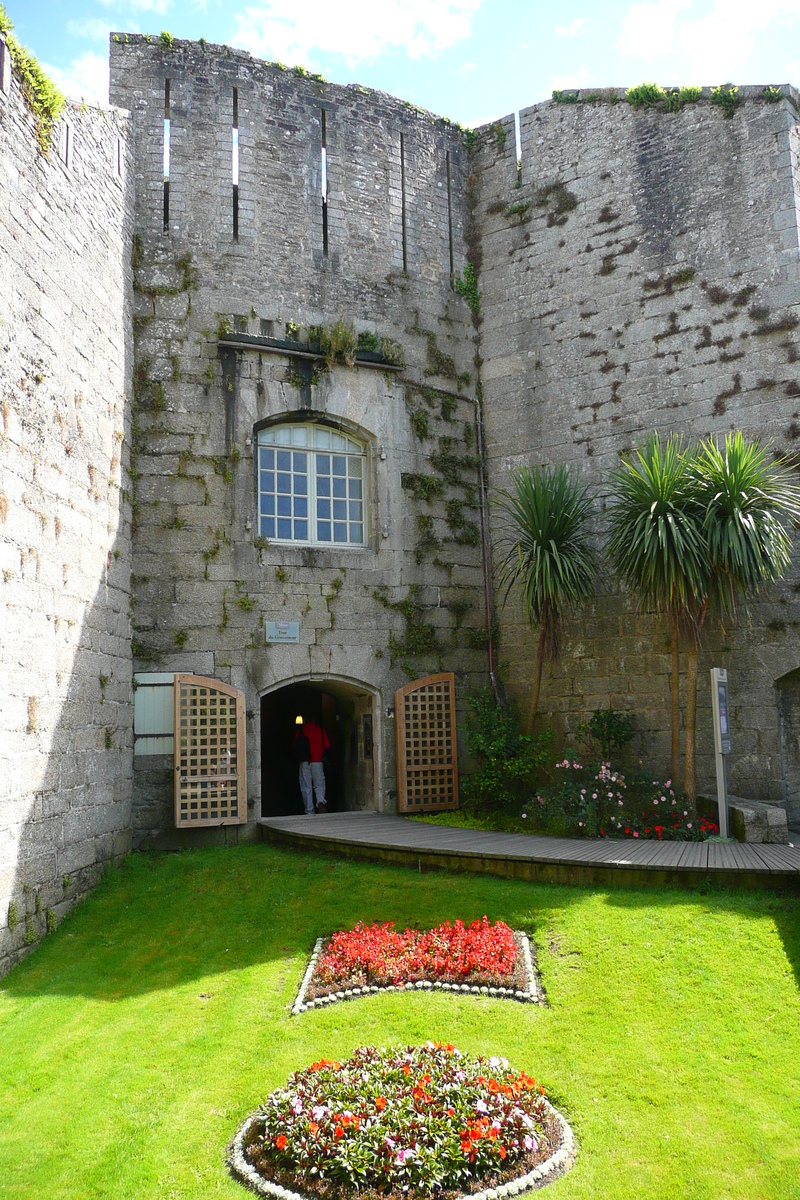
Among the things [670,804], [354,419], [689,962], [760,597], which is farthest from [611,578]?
[689,962]

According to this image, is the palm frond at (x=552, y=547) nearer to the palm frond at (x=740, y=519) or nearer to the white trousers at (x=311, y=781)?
the palm frond at (x=740, y=519)

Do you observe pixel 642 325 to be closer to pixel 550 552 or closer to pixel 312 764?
pixel 550 552

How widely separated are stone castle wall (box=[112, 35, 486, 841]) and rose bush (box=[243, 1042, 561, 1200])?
5.41 m

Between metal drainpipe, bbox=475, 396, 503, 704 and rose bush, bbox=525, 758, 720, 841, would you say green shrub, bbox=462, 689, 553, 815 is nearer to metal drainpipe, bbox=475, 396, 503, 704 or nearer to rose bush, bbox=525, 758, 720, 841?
rose bush, bbox=525, 758, 720, 841

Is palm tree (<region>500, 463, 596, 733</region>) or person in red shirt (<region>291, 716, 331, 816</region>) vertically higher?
palm tree (<region>500, 463, 596, 733</region>)

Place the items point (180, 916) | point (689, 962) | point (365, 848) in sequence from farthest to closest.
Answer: point (365, 848)
point (180, 916)
point (689, 962)

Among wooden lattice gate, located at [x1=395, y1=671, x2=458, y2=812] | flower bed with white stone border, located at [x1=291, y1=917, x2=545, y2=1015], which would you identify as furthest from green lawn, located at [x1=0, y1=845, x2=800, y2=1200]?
wooden lattice gate, located at [x1=395, y1=671, x2=458, y2=812]

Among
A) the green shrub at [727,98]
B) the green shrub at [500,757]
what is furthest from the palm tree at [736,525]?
the green shrub at [727,98]

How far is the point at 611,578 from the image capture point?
395 inches

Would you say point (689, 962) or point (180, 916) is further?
point (180, 916)

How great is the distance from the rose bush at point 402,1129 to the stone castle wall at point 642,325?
5.84 m

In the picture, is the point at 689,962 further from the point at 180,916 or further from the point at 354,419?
the point at 354,419

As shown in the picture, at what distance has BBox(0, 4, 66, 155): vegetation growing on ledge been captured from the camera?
6.93 m

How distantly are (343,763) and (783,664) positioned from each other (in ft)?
17.9
